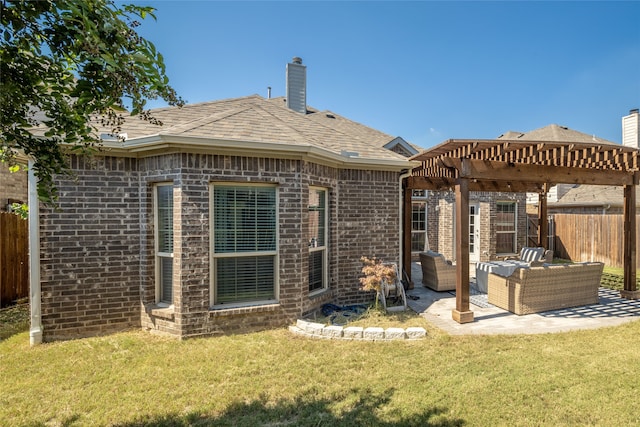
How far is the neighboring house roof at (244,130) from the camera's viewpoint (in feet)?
16.3

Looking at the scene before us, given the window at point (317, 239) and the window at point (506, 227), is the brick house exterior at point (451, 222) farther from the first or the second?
the window at point (317, 239)

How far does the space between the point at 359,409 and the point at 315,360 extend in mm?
1185

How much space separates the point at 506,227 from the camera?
43.6 feet

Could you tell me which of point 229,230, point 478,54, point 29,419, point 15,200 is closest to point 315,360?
point 229,230

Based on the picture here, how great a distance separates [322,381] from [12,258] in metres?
7.86

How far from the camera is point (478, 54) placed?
970cm

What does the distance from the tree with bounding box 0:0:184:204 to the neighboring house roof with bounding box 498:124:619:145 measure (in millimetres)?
18101

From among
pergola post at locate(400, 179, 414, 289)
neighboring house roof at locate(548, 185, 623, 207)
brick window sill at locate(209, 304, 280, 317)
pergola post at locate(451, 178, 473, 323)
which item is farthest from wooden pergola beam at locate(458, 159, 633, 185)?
neighboring house roof at locate(548, 185, 623, 207)

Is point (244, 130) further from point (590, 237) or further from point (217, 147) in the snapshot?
point (590, 237)

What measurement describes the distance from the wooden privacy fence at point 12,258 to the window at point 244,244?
548cm

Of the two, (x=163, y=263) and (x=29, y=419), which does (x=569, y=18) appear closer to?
(x=163, y=263)

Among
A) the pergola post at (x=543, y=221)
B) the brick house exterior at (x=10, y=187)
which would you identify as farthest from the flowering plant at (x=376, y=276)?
the brick house exterior at (x=10, y=187)

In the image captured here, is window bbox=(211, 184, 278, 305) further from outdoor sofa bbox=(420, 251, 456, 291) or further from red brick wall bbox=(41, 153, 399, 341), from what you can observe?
outdoor sofa bbox=(420, 251, 456, 291)

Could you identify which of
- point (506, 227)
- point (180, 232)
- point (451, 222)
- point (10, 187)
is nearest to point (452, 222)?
point (451, 222)
